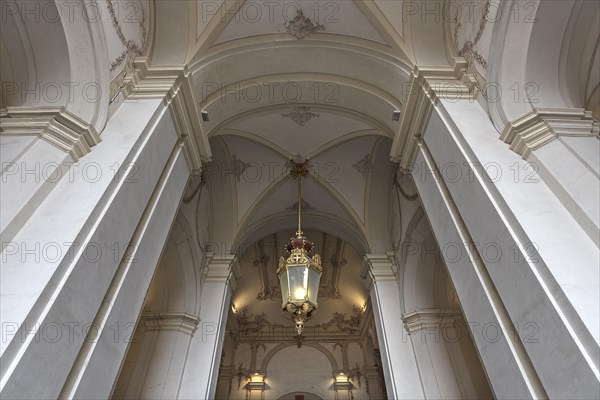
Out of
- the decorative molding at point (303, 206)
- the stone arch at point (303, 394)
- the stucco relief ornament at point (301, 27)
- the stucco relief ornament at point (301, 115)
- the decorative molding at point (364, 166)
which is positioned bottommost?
the stone arch at point (303, 394)

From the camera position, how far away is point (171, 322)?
7152 millimetres

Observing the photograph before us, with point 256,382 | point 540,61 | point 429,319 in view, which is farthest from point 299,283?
point 256,382

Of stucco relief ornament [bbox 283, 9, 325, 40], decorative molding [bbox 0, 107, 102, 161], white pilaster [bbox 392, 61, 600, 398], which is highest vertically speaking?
stucco relief ornament [bbox 283, 9, 325, 40]

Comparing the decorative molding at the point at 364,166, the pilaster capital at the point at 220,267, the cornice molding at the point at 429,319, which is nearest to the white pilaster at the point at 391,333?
the cornice molding at the point at 429,319

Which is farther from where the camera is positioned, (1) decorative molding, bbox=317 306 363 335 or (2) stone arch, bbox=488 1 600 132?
(1) decorative molding, bbox=317 306 363 335

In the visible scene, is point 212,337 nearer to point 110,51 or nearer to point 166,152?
point 166,152

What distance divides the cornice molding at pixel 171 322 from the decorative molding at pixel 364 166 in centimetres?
438

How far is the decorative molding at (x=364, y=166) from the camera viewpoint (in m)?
8.54

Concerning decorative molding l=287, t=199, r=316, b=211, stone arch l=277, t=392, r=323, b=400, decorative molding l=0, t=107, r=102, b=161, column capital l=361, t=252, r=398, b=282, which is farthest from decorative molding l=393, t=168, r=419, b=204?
stone arch l=277, t=392, r=323, b=400

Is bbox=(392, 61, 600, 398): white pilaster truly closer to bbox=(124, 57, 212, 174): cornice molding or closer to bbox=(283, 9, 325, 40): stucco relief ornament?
bbox=(283, 9, 325, 40): stucco relief ornament

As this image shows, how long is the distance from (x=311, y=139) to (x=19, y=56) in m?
5.12

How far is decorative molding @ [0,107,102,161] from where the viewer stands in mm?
3287

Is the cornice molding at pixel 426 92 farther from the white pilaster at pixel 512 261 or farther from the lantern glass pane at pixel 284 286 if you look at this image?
the lantern glass pane at pixel 284 286

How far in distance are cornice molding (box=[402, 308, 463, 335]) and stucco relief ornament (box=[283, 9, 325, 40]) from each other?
4.90m
